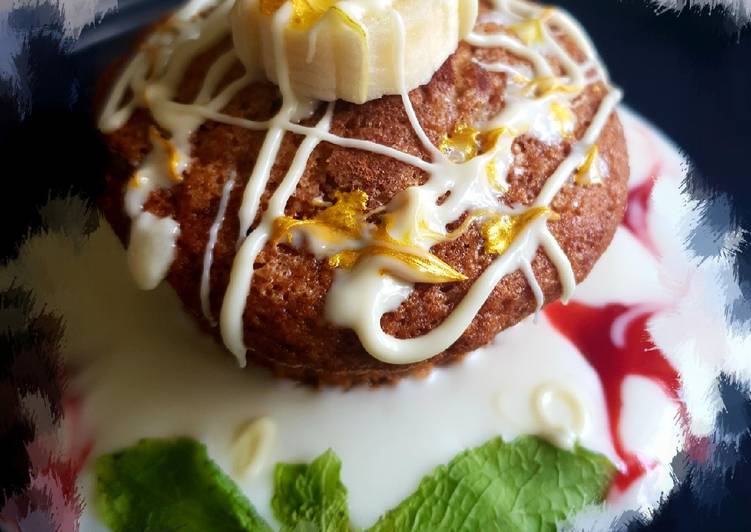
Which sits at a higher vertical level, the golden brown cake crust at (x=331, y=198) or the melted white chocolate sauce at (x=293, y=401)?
the golden brown cake crust at (x=331, y=198)

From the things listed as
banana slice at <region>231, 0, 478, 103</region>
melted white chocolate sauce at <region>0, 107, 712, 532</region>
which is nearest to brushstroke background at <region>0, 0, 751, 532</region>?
melted white chocolate sauce at <region>0, 107, 712, 532</region>

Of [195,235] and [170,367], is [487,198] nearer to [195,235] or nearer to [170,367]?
[195,235]

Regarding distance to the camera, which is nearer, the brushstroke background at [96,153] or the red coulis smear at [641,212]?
the brushstroke background at [96,153]

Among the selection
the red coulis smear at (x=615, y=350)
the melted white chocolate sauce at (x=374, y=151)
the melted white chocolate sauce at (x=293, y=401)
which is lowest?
the melted white chocolate sauce at (x=293, y=401)

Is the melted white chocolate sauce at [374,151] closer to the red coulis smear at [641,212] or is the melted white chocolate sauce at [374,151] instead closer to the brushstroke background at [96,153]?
the brushstroke background at [96,153]

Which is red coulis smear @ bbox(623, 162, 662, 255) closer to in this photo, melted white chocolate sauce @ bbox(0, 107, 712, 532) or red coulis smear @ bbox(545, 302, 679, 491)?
red coulis smear @ bbox(545, 302, 679, 491)

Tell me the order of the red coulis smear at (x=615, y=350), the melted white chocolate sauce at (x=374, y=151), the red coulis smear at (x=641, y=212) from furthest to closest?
the red coulis smear at (x=641, y=212), the red coulis smear at (x=615, y=350), the melted white chocolate sauce at (x=374, y=151)

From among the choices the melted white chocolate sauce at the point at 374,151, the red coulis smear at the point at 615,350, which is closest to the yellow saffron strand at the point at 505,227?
the melted white chocolate sauce at the point at 374,151

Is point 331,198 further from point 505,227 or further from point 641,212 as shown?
point 641,212
